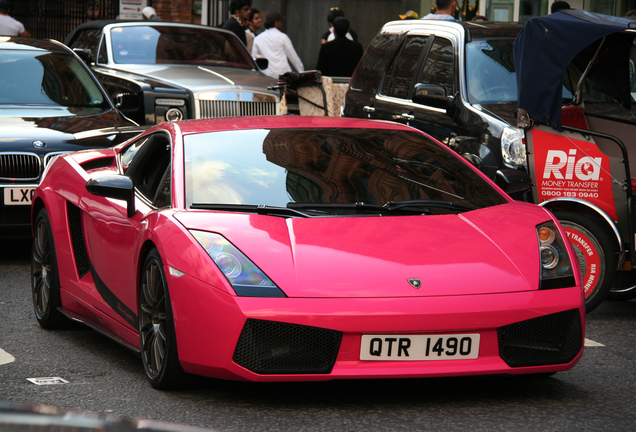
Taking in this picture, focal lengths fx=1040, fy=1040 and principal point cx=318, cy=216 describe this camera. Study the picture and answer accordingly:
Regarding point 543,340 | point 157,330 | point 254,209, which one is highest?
point 254,209

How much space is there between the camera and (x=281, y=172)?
197 inches

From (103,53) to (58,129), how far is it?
4.85 metres

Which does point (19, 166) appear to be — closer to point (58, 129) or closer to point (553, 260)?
point (58, 129)

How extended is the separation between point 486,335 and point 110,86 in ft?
30.0

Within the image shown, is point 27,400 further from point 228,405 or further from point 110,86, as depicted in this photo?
point 110,86

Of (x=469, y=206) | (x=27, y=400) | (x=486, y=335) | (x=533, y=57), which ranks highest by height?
(x=533, y=57)

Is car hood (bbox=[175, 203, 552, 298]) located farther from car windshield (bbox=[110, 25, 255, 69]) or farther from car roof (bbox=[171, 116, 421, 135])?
car windshield (bbox=[110, 25, 255, 69])

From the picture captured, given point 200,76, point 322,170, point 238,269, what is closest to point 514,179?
point 322,170

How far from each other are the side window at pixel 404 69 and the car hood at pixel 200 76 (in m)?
3.28

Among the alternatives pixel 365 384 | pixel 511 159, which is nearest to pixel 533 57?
pixel 511 159

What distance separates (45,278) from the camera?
6117 millimetres

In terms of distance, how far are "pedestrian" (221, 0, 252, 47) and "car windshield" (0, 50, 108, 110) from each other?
6710 millimetres

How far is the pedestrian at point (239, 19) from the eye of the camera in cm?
1666

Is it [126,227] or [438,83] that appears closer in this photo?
[126,227]
